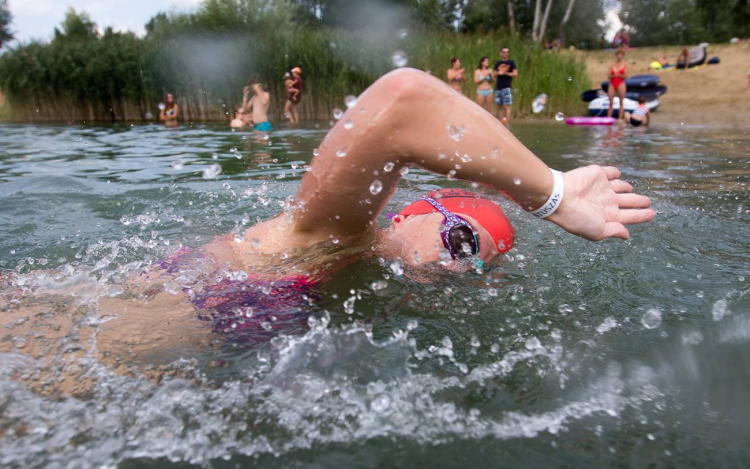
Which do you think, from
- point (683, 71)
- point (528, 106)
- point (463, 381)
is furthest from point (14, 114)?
point (683, 71)

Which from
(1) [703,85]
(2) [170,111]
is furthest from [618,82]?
(2) [170,111]

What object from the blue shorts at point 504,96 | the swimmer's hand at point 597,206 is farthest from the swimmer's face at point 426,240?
the blue shorts at point 504,96

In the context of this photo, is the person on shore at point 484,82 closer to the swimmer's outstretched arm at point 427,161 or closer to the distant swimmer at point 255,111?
the distant swimmer at point 255,111

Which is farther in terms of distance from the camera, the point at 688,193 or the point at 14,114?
the point at 14,114

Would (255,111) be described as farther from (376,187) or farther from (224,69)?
(376,187)

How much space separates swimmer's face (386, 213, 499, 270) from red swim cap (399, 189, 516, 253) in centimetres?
4

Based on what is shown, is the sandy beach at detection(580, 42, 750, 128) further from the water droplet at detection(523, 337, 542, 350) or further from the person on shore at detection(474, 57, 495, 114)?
the water droplet at detection(523, 337, 542, 350)

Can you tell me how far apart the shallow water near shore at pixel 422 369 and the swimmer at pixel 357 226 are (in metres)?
0.06

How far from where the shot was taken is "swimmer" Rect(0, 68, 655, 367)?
1.52 metres

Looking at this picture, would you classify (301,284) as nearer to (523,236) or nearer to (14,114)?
(523,236)

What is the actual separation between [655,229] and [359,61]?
12459 millimetres

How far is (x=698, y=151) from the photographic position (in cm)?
675

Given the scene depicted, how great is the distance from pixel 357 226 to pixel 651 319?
1124 millimetres

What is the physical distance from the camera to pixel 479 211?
2436 mm
